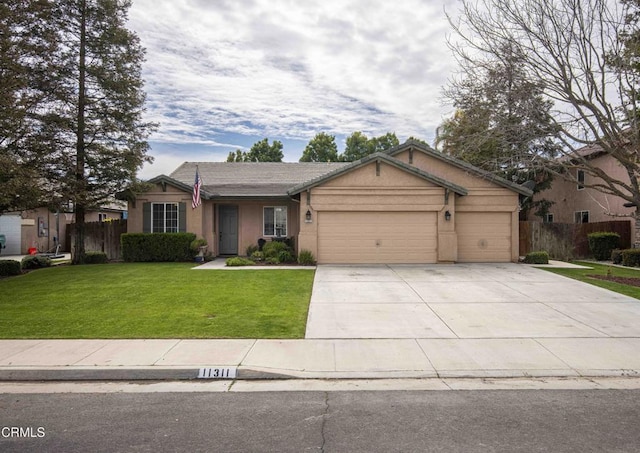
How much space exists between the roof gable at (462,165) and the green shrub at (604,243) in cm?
569

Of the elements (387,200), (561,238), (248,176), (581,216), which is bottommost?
(561,238)

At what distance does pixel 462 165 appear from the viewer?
18469mm

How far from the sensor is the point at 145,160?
1947 centimetres

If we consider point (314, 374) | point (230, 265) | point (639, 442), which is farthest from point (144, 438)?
point (230, 265)

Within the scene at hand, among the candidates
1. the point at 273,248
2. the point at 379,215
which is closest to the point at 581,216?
the point at 379,215

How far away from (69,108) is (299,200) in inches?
395

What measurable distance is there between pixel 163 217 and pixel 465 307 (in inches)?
552

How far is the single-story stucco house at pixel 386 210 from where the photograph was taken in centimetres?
1744

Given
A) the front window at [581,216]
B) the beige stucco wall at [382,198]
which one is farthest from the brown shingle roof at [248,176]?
the front window at [581,216]

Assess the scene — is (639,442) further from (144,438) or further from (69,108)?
(69,108)

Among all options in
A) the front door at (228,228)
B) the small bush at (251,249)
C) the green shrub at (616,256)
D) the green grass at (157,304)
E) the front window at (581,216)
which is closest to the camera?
the green grass at (157,304)

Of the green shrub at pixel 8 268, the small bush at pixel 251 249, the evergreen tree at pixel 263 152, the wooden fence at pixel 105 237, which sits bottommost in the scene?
the green shrub at pixel 8 268

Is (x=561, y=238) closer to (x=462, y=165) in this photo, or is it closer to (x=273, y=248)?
(x=462, y=165)

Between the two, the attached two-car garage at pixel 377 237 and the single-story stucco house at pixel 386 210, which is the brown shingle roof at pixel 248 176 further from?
the attached two-car garage at pixel 377 237
